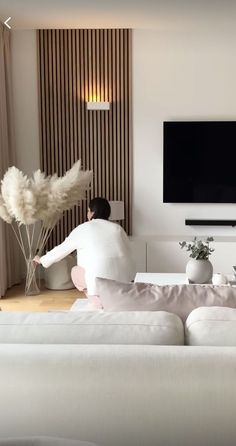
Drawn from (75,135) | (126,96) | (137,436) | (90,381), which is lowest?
(137,436)

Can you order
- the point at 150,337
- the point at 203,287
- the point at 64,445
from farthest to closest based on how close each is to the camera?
the point at 203,287 < the point at 150,337 < the point at 64,445

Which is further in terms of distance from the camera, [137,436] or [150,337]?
[150,337]

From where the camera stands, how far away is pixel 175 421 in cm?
170

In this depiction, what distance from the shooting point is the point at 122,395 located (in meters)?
1.70

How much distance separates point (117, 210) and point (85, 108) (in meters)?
1.18

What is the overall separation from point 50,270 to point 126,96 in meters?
2.05

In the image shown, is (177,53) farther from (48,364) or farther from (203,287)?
(48,364)

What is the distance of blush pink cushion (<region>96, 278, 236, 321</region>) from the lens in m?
2.17

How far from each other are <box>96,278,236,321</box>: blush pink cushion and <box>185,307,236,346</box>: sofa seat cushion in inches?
7.1

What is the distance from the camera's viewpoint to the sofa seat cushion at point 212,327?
1.86 m

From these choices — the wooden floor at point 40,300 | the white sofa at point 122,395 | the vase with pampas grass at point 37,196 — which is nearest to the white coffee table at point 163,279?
the wooden floor at point 40,300

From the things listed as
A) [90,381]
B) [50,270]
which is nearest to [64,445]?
[90,381]

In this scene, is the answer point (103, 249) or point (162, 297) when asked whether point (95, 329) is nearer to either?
point (162, 297)

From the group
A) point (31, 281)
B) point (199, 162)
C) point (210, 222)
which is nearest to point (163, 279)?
point (31, 281)
